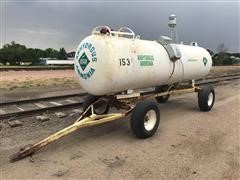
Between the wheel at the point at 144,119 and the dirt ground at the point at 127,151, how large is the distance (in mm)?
172

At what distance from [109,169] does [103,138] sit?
169cm

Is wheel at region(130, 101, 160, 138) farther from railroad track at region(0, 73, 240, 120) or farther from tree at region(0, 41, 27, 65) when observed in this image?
tree at region(0, 41, 27, 65)

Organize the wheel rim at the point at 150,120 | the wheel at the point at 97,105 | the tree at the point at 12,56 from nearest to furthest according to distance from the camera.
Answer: the wheel rim at the point at 150,120 → the wheel at the point at 97,105 → the tree at the point at 12,56

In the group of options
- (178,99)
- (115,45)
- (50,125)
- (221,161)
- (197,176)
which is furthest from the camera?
(178,99)

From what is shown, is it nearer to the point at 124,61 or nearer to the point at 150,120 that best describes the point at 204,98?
the point at 150,120

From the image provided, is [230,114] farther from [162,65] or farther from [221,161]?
[221,161]

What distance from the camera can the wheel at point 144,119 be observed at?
679 centimetres

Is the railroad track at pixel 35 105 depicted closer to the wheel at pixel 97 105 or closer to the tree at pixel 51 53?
the wheel at pixel 97 105

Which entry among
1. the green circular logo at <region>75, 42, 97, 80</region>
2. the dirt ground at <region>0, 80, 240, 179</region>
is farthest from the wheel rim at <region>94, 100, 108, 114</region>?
the green circular logo at <region>75, 42, 97, 80</region>

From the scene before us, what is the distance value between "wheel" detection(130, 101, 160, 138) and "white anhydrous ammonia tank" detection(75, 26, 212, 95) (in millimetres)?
705

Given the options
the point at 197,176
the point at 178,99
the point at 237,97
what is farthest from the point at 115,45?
the point at 237,97

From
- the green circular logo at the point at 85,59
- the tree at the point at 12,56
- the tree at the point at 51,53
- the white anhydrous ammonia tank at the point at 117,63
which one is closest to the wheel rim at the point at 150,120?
the white anhydrous ammonia tank at the point at 117,63

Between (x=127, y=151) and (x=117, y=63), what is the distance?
184 cm

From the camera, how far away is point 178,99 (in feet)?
40.1
